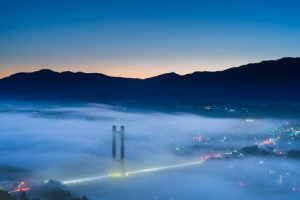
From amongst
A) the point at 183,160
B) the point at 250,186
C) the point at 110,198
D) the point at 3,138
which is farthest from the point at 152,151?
the point at 3,138

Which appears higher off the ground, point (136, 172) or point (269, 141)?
point (269, 141)

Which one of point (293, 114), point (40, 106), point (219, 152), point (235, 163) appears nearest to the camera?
point (235, 163)

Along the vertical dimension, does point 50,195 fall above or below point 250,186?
above

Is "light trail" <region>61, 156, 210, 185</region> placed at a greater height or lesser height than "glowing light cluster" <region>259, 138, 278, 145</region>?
lesser

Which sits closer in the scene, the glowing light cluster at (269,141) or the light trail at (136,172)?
the light trail at (136,172)

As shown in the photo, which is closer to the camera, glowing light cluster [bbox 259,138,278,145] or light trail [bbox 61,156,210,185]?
light trail [bbox 61,156,210,185]

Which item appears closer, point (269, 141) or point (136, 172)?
point (136, 172)

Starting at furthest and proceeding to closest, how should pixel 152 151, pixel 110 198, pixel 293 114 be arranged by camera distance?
pixel 293 114 → pixel 152 151 → pixel 110 198

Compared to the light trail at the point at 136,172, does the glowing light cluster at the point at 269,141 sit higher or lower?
higher

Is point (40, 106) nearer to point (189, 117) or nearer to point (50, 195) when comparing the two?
point (189, 117)

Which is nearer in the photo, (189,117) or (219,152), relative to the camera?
(219,152)
